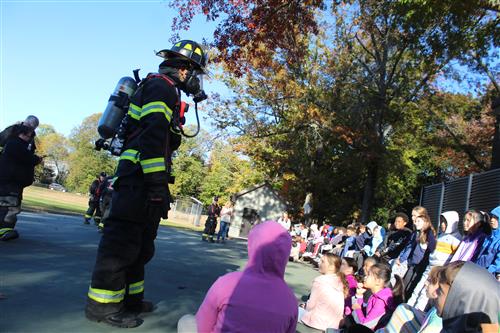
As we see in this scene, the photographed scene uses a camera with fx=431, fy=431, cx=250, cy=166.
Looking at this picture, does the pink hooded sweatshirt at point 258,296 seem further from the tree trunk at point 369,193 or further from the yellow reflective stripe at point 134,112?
the tree trunk at point 369,193

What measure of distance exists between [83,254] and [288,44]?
15495 mm

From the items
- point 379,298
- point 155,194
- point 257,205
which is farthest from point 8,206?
point 257,205

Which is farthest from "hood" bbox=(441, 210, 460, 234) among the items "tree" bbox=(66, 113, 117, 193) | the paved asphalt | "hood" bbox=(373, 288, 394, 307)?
"tree" bbox=(66, 113, 117, 193)

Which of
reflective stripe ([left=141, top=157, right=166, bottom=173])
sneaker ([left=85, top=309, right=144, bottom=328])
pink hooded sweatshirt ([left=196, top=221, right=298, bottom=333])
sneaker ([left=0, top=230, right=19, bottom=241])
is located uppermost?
reflective stripe ([left=141, top=157, right=166, bottom=173])

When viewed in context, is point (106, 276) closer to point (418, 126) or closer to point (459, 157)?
point (418, 126)

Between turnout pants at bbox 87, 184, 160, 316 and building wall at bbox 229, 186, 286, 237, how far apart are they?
114ft

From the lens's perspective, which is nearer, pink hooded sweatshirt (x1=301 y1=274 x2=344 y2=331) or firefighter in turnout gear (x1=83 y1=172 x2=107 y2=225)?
pink hooded sweatshirt (x1=301 y1=274 x2=344 y2=331)

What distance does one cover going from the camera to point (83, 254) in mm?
6508

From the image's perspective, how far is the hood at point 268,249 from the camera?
7.51ft

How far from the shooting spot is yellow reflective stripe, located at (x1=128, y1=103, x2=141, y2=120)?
4055 mm

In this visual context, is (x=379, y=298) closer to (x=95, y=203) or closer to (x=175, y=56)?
(x=175, y=56)

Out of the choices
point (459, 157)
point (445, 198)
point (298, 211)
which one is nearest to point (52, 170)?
point (298, 211)

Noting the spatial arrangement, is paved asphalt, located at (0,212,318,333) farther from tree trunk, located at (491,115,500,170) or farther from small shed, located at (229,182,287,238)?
small shed, located at (229,182,287,238)

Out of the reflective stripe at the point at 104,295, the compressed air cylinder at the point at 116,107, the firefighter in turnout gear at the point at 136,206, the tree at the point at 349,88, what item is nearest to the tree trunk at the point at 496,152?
the tree at the point at 349,88
